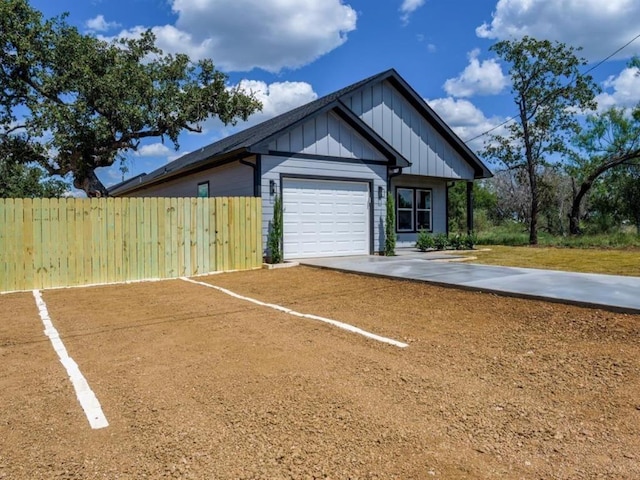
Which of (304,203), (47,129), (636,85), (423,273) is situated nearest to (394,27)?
(304,203)

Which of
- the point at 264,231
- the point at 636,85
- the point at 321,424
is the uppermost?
the point at 636,85

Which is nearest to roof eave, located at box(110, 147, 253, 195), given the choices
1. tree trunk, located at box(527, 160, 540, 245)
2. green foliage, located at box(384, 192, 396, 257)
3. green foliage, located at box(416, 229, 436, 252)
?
green foliage, located at box(384, 192, 396, 257)

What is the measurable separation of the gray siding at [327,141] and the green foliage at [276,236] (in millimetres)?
1562

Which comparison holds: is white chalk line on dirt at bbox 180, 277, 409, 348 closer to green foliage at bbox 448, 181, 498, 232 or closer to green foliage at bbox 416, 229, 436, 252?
green foliage at bbox 416, 229, 436, 252

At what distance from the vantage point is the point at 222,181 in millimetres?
13438

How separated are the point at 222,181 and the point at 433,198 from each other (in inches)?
330

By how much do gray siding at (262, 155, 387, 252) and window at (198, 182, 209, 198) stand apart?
3.97 metres

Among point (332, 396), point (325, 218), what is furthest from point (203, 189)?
point (332, 396)

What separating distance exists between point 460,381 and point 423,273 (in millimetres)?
5095

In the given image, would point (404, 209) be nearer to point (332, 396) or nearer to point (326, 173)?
point (326, 173)

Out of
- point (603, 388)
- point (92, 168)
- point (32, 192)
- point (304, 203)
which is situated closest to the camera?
point (603, 388)

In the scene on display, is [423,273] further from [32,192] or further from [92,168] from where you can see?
[32,192]

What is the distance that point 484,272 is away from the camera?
8461 mm

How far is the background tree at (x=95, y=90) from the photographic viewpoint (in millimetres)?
15195
